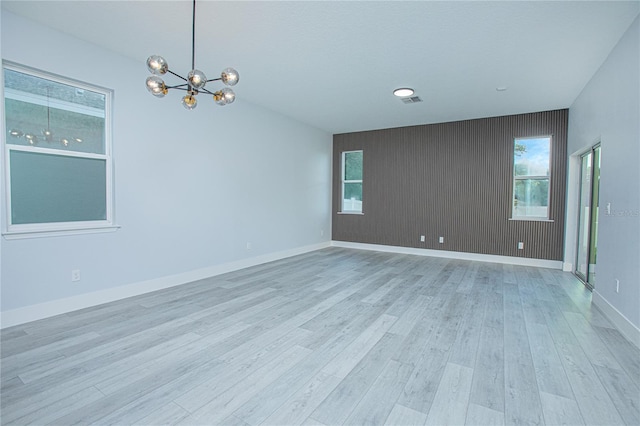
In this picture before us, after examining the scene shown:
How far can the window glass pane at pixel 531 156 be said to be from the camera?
5629 millimetres

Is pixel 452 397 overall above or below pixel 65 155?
below

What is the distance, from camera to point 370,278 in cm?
465

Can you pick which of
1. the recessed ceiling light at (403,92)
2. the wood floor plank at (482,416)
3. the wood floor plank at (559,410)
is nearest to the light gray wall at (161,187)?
the recessed ceiling light at (403,92)

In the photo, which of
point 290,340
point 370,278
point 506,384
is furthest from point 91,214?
point 506,384

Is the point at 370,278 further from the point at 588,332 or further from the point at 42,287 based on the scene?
the point at 42,287

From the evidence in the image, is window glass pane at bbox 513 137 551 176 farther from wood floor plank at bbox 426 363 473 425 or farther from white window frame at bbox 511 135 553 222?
wood floor plank at bbox 426 363 473 425

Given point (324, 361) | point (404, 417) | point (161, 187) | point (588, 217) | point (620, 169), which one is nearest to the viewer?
point (404, 417)

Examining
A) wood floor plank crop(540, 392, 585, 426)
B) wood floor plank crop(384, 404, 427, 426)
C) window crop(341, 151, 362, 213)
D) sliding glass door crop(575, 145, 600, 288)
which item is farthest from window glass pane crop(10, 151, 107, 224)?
sliding glass door crop(575, 145, 600, 288)

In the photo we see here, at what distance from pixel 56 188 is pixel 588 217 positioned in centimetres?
668

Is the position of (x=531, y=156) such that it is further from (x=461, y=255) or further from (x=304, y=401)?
(x=304, y=401)

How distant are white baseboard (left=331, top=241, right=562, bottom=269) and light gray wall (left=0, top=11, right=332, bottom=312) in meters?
1.95

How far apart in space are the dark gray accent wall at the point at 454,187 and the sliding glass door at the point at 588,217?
547mm

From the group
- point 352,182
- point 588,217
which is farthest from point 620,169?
point 352,182

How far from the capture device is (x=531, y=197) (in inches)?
227
